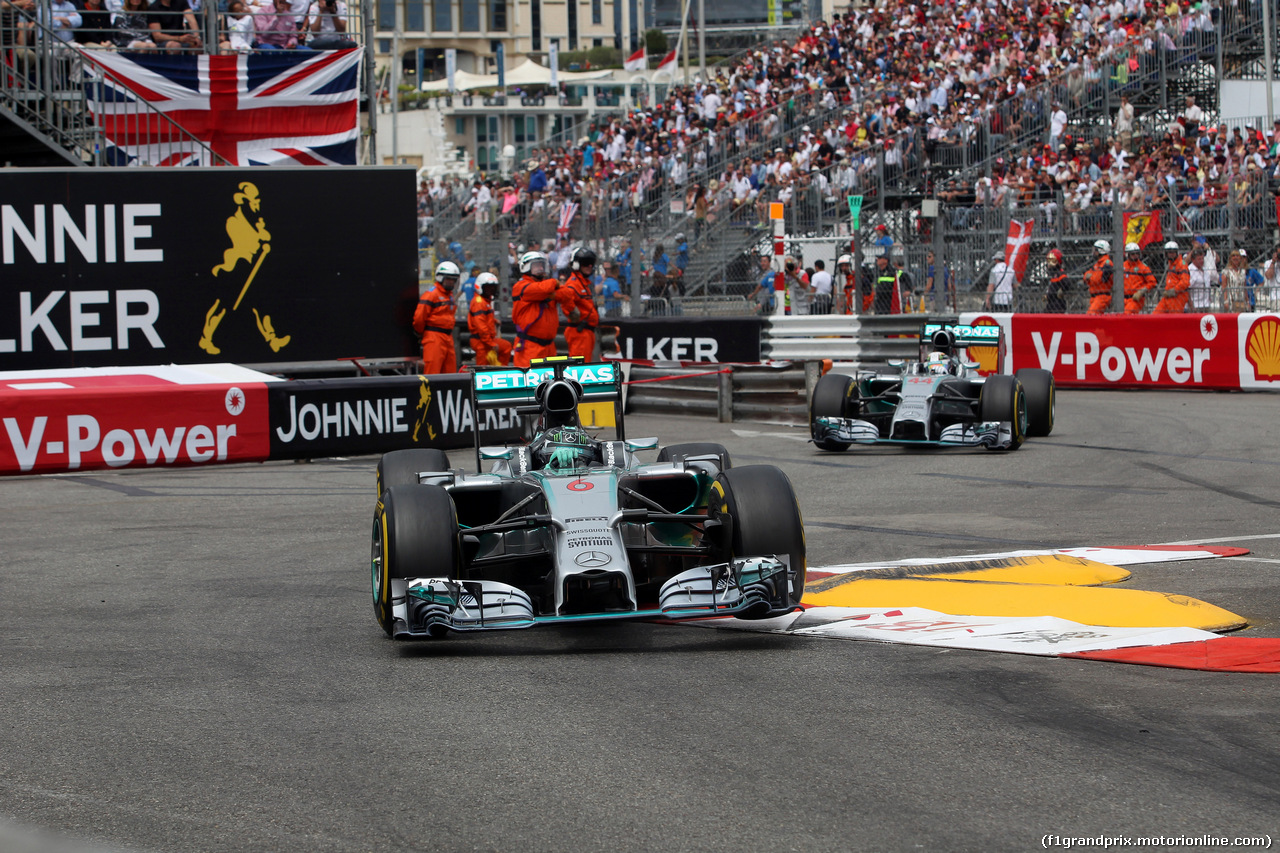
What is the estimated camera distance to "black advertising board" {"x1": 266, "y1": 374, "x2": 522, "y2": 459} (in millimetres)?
14891

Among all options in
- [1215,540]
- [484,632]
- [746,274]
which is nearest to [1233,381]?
[746,274]

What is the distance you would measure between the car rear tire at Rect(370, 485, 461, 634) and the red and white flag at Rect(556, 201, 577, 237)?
1957 cm

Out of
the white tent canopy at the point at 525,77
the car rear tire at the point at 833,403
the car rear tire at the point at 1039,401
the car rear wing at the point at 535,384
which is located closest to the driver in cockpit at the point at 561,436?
the car rear wing at the point at 535,384

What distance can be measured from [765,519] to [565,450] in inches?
42.8

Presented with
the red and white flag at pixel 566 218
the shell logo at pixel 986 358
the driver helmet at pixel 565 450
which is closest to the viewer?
the driver helmet at pixel 565 450

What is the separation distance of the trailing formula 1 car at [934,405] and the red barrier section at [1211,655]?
8.36 metres

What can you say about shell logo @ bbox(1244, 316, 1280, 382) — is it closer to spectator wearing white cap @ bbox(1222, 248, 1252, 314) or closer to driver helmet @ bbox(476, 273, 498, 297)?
spectator wearing white cap @ bbox(1222, 248, 1252, 314)

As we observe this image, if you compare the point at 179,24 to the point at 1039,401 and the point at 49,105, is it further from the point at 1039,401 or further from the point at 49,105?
the point at 1039,401

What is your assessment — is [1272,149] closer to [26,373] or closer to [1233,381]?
[1233,381]

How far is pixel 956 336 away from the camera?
15328 millimetres

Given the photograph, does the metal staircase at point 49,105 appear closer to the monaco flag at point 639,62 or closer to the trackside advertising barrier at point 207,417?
the trackside advertising barrier at point 207,417

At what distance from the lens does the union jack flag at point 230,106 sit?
19.8 meters

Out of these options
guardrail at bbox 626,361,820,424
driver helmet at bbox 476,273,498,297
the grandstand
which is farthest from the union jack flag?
guardrail at bbox 626,361,820,424

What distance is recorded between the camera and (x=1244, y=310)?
795 inches
